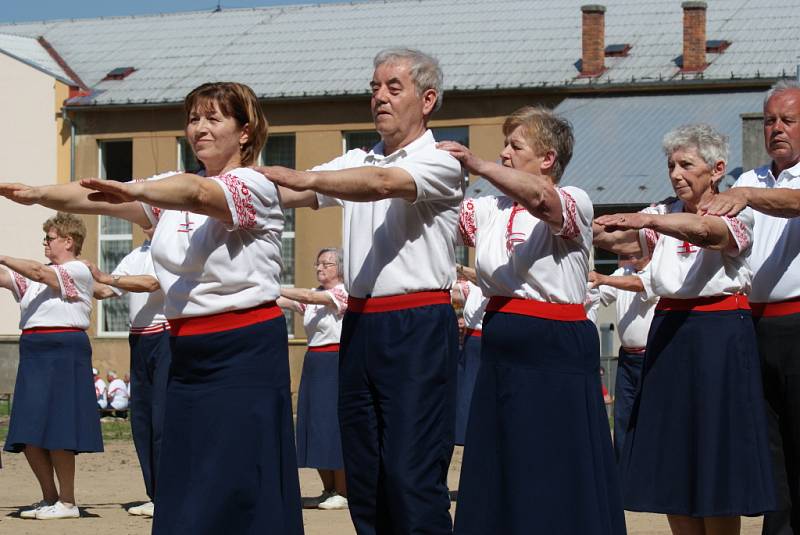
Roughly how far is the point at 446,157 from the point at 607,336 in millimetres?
18593

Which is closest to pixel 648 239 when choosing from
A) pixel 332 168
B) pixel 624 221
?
pixel 624 221

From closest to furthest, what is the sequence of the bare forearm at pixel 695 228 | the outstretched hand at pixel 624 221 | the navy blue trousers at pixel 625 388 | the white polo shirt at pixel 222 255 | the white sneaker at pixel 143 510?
the white polo shirt at pixel 222 255 < the outstretched hand at pixel 624 221 < the bare forearm at pixel 695 228 < the white sneaker at pixel 143 510 < the navy blue trousers at pixel 625 388

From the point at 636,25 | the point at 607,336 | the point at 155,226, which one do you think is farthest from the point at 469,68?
the point at 155,226

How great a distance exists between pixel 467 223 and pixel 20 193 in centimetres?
178

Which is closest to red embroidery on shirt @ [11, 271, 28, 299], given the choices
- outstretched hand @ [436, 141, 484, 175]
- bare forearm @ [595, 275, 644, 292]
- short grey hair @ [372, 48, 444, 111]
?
bare forearm @ [595, 275, 644, 292]

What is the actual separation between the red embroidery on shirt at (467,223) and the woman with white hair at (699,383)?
0.74m

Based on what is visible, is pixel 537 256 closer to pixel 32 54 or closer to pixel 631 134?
pixel 631 134

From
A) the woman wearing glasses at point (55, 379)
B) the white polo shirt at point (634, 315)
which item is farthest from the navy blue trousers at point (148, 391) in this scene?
the white polo shirt at point (634, 315)

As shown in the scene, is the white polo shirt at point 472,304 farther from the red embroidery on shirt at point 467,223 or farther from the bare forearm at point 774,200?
the bare forearm at point 774,200

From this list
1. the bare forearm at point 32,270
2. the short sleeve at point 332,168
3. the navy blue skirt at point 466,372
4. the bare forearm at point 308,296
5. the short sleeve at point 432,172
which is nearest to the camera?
the short sleeve at point 432,172

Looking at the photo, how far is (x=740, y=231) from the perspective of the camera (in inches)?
259

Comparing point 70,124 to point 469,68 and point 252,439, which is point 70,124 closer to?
point 469,68

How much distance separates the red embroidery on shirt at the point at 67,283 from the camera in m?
10.4

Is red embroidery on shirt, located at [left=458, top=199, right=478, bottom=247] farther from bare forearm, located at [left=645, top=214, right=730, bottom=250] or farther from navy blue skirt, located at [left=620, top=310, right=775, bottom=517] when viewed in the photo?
navy blue skirt, located at [left=620, top=310, right=775, bottom=517]
